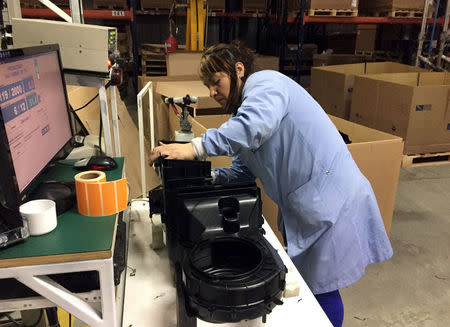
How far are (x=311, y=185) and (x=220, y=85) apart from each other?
43cm

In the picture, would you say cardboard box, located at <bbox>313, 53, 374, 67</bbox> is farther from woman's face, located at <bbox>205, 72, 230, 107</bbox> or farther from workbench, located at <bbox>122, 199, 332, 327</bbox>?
workbench, located at <bbox>122, 199, 332, 327</bbox>

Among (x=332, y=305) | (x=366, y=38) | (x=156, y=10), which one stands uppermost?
(x=156, y=10)

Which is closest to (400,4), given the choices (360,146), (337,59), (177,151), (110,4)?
(337,59)

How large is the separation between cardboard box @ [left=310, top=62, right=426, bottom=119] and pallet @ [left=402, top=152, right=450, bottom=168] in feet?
2.85

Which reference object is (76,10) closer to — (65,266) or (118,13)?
(65,266)

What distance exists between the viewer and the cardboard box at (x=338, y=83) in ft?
13.1

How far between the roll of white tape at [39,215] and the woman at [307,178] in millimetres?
545

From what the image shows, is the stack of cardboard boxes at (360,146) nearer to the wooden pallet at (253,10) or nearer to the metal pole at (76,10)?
the metal pole at (76,10)

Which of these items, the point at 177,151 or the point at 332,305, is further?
the point at 332,305

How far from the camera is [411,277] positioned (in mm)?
2117

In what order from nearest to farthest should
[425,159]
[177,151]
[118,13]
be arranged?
1. [177,151]
2. [425,159]
3. [118,13]

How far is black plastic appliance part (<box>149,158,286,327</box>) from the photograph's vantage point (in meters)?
0.65

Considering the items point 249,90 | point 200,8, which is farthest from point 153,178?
point 200,8

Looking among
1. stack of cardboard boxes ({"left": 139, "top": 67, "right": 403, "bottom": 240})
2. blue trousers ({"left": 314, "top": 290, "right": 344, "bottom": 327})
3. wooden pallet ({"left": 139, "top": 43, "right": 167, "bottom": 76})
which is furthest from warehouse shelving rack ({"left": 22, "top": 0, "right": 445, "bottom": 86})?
blue trousers ({"left": 314, "top": 290, "right": 344, "bottom": 327})
